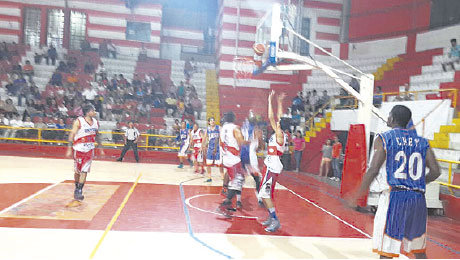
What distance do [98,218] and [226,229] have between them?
231cm

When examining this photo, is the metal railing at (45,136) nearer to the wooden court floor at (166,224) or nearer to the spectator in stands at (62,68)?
the spectator in stands at (62,68)

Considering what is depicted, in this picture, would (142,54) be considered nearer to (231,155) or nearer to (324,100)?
(324,100)

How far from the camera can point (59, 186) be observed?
9.39 m

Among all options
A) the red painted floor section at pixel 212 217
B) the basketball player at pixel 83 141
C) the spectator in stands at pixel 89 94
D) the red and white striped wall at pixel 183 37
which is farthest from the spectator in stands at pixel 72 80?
the basketball player at pixel 83 141

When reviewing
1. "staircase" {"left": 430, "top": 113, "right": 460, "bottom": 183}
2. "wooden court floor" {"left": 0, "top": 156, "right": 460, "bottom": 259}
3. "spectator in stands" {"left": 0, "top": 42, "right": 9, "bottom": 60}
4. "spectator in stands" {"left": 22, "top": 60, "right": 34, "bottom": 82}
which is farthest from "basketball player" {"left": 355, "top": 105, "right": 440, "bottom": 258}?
"spectator in stands" {"left": 0, "top": 42, "right": 9, "bottom": 60}

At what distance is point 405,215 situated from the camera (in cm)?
352

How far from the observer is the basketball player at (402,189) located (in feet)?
11.6

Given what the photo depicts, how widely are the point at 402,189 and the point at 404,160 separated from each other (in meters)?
0.28

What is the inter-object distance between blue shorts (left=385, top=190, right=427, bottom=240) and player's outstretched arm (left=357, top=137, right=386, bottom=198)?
289 millimetres

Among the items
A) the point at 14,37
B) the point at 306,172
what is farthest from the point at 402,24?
the point at 14,37

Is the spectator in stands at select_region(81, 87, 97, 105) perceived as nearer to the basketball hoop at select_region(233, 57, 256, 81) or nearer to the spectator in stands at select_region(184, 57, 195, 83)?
the spectator in stands at select_region(184, 57, 195, 83)

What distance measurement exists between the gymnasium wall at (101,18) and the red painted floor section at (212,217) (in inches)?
679

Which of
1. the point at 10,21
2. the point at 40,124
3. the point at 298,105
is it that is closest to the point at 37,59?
the point at 10,21

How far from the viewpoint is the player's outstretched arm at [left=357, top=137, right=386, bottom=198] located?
11.5 ft
